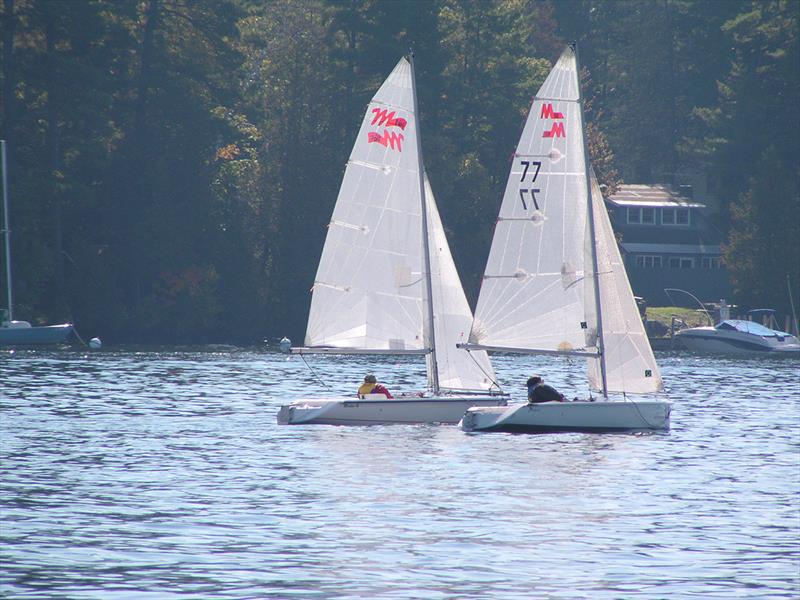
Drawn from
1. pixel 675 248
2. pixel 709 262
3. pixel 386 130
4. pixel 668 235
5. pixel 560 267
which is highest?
pixel 668 235

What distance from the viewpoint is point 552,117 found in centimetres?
4800

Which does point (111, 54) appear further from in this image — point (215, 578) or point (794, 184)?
point (215, 578)

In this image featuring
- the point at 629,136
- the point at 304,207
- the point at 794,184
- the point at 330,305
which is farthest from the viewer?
the point at 629,136

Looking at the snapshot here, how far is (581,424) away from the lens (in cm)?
4509

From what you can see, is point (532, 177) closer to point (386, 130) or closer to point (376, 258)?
point (386, 130)

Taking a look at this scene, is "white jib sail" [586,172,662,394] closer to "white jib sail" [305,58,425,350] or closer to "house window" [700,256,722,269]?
"white jib sail" [305,58,425,350]

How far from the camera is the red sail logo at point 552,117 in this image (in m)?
48.0

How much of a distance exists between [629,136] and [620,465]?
114192 mm

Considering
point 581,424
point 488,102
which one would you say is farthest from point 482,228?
point 581,424

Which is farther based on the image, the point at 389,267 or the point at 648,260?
the point at 648,260

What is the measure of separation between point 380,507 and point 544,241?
54.4 feet

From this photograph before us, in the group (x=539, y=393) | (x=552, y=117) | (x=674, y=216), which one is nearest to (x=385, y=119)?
(x=552, y=117)

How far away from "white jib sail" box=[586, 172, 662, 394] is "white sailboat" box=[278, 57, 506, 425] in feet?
12.3

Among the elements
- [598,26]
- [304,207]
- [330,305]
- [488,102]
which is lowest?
[330,305]
